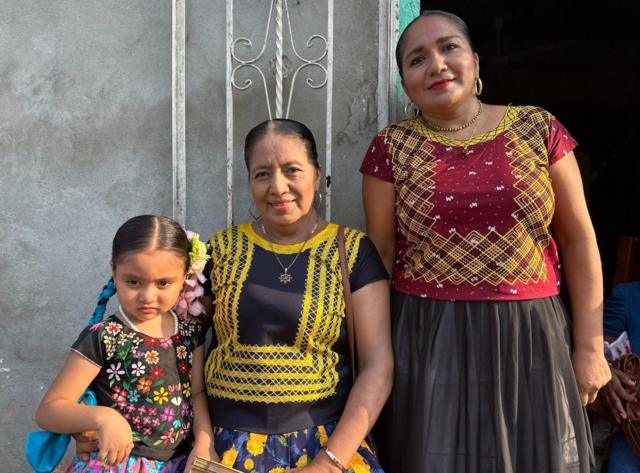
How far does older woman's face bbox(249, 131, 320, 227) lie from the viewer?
8.09 feet

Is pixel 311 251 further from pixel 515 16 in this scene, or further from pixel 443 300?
pixel 515 16

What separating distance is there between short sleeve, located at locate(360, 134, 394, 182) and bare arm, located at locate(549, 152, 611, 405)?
1.82 feet

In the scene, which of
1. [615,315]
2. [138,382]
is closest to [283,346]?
[138,382]

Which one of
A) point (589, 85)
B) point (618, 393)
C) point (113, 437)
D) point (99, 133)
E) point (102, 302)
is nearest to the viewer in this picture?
point (113, 437)

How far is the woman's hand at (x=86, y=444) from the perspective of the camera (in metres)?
2.36

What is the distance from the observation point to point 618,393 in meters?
2.82

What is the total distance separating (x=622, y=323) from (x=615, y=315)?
0.14ft

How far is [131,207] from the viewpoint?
3201 mm

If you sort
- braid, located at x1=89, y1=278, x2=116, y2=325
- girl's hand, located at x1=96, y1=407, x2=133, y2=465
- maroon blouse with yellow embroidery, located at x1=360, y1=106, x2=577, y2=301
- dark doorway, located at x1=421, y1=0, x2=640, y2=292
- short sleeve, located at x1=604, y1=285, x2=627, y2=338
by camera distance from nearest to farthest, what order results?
girl's hand, located at x1=96, y1=407, x2=133, y2=465
maroon blouse with yellow embroidery, located at x1=360, y1=106, x2=577, y2=301
braid, located at x1=89, y1=278, x2=116, y2=325
short sleeve, located at x1=604, y1=285, x2=627, y2=338
dark doorway, located at x1=421, y1=0, x2=640, y2=292

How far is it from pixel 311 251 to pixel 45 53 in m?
1.54

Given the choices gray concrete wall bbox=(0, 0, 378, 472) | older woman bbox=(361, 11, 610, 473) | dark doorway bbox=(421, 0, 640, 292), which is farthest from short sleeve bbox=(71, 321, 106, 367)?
dark doorway bbox=(421, 0, 640, 292)

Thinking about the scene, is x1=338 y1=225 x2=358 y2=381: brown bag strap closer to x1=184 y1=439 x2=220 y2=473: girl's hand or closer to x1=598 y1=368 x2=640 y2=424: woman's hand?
x1=184 y1=439 x2=220 y2=473: girl's hand

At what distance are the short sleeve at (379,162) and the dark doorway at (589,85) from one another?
136 inches

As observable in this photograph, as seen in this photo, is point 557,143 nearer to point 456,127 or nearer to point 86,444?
point 456,127
